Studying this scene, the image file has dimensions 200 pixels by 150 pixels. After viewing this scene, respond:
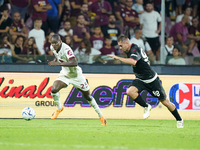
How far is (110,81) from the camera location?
1146 centimetres

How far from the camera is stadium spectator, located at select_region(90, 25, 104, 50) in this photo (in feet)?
43.0

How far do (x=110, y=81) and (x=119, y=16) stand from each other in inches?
152

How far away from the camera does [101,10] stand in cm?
1448

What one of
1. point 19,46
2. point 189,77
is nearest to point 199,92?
point 189,77

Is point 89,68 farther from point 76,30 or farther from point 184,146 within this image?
point 184,146

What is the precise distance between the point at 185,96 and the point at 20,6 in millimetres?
6582

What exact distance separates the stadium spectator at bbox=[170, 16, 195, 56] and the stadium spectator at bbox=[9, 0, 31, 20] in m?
5.39

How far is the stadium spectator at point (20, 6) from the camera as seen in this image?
1382 centimetres

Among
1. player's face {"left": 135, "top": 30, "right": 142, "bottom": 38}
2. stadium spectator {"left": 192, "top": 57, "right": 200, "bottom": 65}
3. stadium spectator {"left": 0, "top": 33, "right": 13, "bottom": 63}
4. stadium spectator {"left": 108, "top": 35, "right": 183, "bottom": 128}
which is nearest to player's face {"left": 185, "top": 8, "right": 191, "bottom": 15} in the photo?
player's face {"left": 135, "top": 30, "right": 142, "bottom": 38}

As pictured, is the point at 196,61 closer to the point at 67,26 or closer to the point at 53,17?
the point at 67,26

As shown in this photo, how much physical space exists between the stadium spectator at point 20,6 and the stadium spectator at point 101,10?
7.62ft

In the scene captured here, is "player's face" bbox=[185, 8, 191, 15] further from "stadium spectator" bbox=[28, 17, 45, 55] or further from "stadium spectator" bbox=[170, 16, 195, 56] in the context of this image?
"stadium spectator" bbox=[28, 17, 45, 55]

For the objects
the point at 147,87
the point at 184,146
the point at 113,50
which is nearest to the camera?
the point at 184,146

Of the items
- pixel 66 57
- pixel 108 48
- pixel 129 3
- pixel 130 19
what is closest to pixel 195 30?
pixel 130 19
